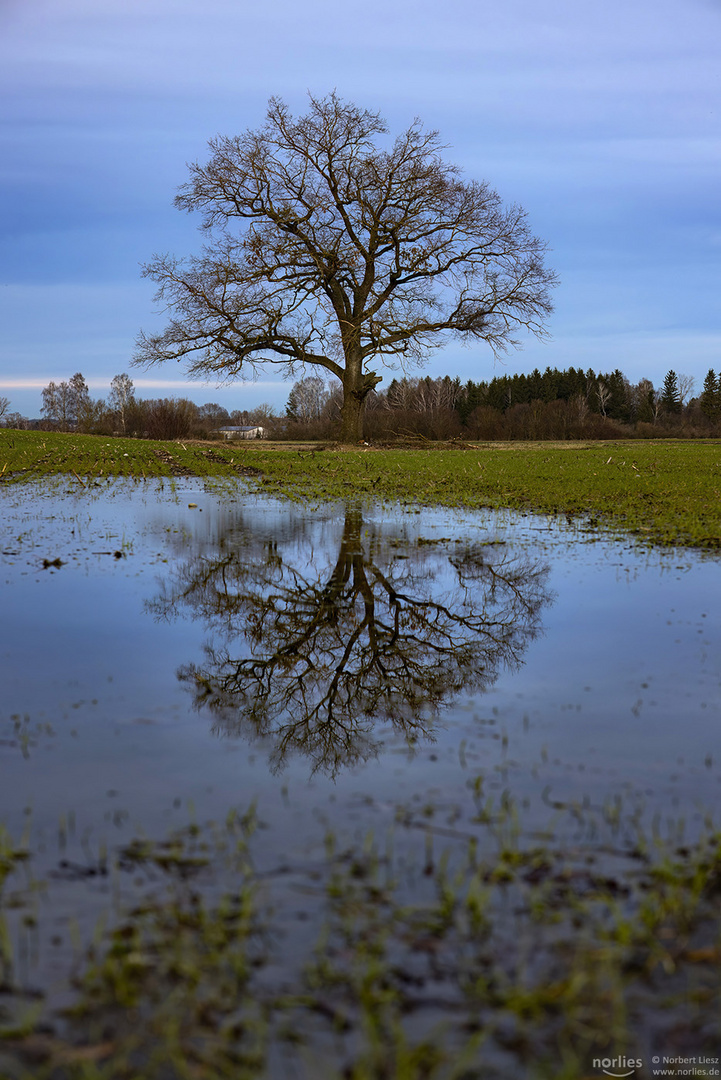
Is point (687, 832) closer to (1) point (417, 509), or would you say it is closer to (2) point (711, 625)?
(2) point (711, 625)

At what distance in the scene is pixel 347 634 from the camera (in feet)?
19.7

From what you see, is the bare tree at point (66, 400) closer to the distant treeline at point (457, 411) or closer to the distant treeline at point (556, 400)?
the distant treeline at point (457, 411)

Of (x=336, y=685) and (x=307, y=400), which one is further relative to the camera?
(x=307, y=400)

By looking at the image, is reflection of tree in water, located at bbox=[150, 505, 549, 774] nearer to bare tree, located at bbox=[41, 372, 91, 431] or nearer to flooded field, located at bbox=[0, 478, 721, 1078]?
flooded field, located at bbox=[0, 478, 721, 1078]

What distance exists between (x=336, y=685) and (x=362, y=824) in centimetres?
175

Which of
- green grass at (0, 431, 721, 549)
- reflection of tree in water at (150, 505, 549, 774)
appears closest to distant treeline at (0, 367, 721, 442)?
green grass at (0, 431, 721, 549)

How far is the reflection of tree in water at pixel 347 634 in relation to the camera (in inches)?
171

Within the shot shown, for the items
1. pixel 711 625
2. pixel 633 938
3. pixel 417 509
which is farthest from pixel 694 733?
pixel 417 509

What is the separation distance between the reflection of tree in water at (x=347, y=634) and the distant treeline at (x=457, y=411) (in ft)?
105

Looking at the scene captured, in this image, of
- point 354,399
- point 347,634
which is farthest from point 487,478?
point 354,399

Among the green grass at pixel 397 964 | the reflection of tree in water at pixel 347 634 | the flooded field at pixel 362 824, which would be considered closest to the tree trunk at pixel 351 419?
the reflection of tree in water at pixel 347 634

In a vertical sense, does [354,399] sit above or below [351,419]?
above

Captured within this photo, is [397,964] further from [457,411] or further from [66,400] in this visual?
[66,400]

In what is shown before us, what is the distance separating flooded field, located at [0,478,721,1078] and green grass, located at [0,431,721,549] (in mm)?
5857
